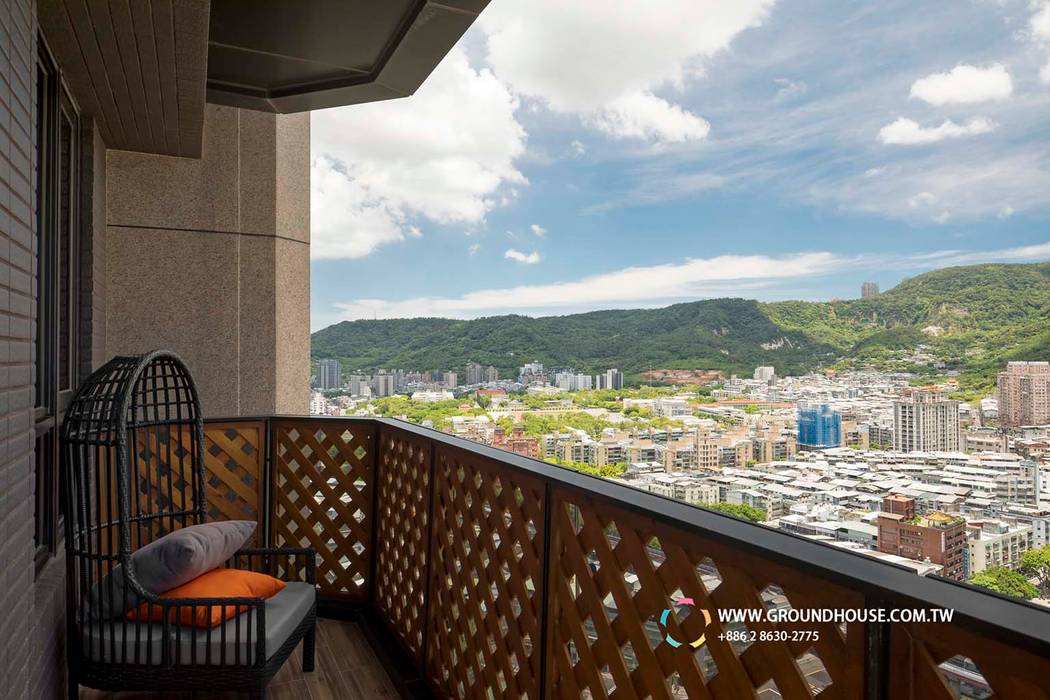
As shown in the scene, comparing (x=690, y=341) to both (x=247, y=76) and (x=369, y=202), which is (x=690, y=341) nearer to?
(x=247, y=76)

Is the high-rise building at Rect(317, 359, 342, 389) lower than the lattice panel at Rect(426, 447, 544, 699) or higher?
higher

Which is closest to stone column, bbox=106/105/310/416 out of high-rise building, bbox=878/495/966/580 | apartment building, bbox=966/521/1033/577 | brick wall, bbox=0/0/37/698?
brick wall, bbox=0/0/37/698

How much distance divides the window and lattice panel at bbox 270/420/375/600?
1.19 meters

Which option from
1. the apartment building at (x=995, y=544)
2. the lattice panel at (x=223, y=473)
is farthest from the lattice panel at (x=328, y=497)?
the apartment building at (x=995, y=544)

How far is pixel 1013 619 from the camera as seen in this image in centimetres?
83

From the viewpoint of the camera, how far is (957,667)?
891 millimetres

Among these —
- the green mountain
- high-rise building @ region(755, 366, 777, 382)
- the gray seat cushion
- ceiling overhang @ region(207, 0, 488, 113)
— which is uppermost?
ceiling overhang @ region(207, 0, 488, 113)

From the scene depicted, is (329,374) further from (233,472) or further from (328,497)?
(328,497)

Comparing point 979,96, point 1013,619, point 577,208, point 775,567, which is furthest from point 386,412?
point 577,208

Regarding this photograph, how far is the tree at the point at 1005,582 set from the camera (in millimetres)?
983

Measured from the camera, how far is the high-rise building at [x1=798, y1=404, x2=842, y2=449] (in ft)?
8.70

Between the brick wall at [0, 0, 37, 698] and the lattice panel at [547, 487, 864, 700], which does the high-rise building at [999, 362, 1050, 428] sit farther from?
the brick wall at [0, 0, 37, 698]

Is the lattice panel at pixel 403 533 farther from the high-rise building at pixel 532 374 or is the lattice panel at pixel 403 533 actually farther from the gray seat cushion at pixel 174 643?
the high-rise building at pixel 532 374

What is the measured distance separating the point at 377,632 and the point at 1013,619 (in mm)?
3127
